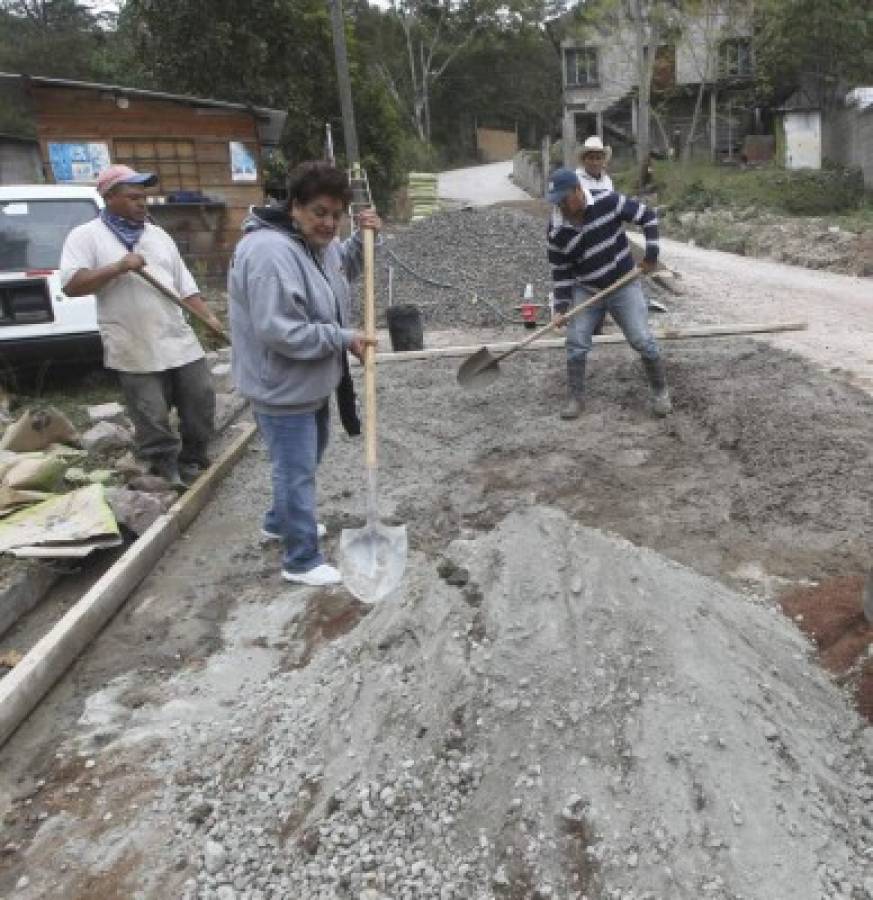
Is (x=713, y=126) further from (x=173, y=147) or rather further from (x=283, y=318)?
(x=283, y=318)

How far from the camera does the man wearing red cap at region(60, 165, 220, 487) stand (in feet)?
13.7

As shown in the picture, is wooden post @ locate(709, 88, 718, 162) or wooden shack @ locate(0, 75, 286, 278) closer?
wooden shack @ locate(0, 75, 286, 278)

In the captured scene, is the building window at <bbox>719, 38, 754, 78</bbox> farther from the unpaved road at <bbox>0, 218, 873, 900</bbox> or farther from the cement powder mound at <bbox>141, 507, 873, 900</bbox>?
the cement powder mound at <bbox>141, 507, 873, 900</bbox>

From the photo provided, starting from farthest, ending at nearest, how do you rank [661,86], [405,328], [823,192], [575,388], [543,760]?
[661,86] < [823,192] < [405,328] < [575,388] < [543,760]

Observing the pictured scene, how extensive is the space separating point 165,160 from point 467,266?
5.70 m

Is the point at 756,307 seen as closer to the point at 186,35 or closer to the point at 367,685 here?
the point at 367,685

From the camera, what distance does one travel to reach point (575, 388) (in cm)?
600

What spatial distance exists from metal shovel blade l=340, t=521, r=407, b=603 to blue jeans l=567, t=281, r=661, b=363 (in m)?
2.91

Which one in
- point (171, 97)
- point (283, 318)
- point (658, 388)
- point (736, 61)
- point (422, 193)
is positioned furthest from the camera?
point (736, 61)

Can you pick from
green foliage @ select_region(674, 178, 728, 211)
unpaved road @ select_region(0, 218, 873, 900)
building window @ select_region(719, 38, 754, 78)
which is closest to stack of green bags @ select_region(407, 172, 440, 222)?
green foliage @ select_region(674, 178, 728, 211)

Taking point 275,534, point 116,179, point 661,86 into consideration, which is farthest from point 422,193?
point 275,534

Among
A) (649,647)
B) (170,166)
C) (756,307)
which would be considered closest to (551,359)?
(756,307)

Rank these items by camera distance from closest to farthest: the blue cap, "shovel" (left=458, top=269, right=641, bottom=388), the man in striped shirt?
the blue cap, the man in striped shirt, "shovel" (left=458, top=269, right=641, bottom=388)

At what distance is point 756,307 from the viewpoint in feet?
32.8
